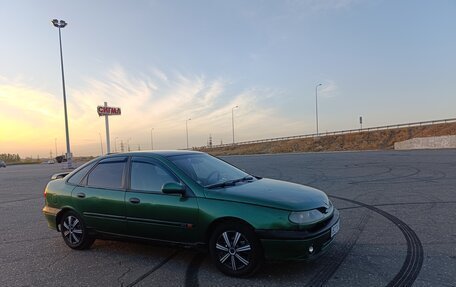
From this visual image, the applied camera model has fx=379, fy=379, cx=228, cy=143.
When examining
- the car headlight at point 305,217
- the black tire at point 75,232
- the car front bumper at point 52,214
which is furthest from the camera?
the car front bumper at point 52,214

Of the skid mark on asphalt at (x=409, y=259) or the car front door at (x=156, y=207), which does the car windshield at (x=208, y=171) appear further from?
the skid mark on asphalt at (x=409, y=259)

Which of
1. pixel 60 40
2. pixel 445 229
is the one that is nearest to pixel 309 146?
pixel 60 40

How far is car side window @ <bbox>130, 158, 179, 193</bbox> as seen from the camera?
16.5 ft

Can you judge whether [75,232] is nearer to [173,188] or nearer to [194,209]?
[173,188]

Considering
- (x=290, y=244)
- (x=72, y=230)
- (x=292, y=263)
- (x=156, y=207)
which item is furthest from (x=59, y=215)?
(x=290, y=244)

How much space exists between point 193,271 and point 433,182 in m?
9.48

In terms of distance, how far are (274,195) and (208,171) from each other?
47.6 inches

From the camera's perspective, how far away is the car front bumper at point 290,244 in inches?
161

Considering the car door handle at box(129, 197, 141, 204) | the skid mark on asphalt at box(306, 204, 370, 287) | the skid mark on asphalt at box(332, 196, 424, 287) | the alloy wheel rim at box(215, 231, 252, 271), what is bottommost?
the skid mark on asphalt at box(332, 196, 424, 287)

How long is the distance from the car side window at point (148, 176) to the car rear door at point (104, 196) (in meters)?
0.18

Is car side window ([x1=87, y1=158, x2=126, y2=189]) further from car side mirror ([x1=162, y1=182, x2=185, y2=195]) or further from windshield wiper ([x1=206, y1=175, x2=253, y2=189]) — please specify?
windshield wiper ([x1=206, y1=175, x2=253, y2=189])

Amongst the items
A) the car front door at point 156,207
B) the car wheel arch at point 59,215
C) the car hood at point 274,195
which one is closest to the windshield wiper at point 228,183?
the car hood at point 274,195

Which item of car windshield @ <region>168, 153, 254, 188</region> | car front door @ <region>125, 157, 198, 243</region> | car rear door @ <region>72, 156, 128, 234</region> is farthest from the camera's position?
car rear door @ <region>72, 156, 128, 234</region>

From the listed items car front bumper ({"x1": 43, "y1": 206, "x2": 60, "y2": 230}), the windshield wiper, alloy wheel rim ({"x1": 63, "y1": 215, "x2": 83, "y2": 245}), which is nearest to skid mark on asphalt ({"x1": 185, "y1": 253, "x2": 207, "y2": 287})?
the windshield wiper
